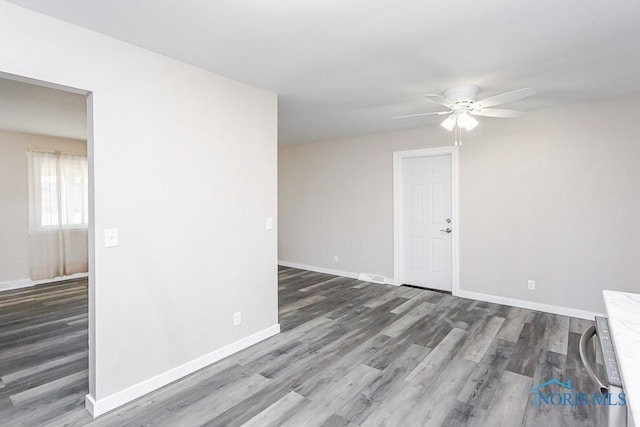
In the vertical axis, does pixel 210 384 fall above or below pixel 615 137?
below

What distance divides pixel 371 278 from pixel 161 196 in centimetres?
389

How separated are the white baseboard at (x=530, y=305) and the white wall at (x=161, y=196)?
9.71 ft

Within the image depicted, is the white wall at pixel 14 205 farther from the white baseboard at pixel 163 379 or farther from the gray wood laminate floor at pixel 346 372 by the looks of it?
the white baseboard at pixel 163 379

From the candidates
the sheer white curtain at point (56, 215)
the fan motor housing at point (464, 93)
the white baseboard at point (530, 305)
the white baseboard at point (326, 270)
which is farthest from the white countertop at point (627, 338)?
the sheer white curtain at point (56, 215)

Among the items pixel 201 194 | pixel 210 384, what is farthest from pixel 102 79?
pixel 210 384

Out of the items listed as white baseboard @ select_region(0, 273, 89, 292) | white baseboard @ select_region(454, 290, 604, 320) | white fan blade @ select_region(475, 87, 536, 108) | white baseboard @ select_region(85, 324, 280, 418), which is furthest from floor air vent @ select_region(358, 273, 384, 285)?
white baseboard @ select_region(0, 273, 89, 292)

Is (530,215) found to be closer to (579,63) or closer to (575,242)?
(575,242)

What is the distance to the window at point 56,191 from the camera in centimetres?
535

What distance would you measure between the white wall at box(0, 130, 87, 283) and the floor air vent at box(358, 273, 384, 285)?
547cm

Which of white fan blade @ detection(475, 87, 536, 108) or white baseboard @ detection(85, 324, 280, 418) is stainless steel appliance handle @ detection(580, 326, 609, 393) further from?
white baseboard @ detection(85, 324, 280, 418)

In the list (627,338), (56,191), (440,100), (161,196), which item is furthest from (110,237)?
(56,191)

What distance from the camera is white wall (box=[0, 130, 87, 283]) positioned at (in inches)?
200

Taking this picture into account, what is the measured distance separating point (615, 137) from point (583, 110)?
44 cm

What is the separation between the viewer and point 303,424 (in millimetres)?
2043
